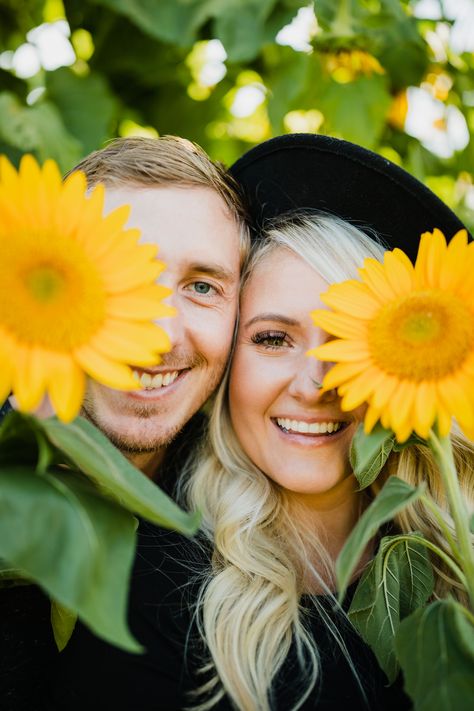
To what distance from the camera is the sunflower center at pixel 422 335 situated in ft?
3.65

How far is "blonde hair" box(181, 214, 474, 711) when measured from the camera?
160 centimetres

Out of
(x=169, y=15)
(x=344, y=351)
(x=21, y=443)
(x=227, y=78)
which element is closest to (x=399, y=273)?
(x=344, y=351)

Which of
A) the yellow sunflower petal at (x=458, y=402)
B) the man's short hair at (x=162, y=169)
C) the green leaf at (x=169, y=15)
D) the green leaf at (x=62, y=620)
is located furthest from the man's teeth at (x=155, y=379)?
the green leaf at (x=169, y=15)

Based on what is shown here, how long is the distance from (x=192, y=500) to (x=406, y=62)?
142 cm

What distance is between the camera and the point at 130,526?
99 cm

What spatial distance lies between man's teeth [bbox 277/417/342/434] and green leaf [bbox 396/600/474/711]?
0.69m

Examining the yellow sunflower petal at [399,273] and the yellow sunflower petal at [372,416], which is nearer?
the yellow sunflower petal at [372,416]

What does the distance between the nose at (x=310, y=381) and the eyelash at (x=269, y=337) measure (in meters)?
0.08

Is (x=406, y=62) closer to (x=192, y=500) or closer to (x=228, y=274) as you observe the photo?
(x=228, y=274)

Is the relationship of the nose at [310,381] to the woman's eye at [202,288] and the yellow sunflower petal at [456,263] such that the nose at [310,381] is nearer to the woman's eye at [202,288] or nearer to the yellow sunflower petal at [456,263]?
the woman's eye at [202,288]

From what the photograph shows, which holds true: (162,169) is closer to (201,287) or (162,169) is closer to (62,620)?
(201,287)

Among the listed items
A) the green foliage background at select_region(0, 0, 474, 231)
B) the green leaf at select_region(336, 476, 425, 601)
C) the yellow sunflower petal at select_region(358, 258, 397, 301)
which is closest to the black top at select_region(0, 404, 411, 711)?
the green leaf at select_region(336, 476, 425, 601)

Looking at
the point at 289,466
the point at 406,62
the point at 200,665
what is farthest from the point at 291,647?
the point at 406,62

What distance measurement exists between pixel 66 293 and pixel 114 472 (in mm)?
225
